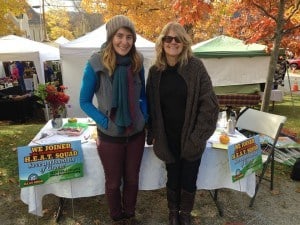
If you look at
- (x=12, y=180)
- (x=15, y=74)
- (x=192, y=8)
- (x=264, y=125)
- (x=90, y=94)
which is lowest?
(x=12, y=180)

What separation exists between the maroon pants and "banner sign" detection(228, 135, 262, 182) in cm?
92

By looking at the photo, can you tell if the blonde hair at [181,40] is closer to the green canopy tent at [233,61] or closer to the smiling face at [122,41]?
the smiling face at [122,41]

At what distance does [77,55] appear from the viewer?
743 centimetres

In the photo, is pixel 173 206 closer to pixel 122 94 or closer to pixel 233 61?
pixel 122 94

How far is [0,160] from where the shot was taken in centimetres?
504

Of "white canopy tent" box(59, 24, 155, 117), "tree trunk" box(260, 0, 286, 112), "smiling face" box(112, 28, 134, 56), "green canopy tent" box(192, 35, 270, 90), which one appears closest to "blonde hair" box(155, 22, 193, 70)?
"smiling face" box(112, 28, 134, 56)

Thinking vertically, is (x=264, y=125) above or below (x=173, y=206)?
above

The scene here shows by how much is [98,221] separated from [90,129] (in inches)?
39.7

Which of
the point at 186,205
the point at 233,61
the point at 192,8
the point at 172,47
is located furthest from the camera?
the point at 233,61

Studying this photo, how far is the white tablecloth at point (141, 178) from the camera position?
3.02m

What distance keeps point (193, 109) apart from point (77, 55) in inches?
214

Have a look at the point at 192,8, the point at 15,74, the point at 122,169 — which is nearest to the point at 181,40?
the point at 122,169

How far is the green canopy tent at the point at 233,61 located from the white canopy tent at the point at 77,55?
2.58 meters

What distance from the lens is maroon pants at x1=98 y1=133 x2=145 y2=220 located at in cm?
265
